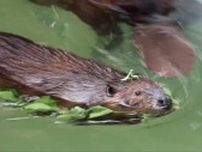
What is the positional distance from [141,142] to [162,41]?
0.97m

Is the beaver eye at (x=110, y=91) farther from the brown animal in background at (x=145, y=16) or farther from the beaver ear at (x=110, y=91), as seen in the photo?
the brown animal in background at (x=145, y=16)

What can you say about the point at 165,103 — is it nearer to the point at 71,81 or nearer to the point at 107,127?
the point at 107,127

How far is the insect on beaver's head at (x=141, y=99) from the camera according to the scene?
3.78 meters

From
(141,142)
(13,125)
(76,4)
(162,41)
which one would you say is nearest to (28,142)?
(13,125)

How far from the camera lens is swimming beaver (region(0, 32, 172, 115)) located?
3816 mm

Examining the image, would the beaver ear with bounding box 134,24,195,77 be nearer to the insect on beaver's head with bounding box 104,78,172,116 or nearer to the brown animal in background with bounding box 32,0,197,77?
the brown animal in background with bounding box 32,0,197,77

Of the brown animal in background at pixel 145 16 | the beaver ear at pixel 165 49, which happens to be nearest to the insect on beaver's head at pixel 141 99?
the beaver ear at pixel 165 49

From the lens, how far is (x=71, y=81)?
3902mm

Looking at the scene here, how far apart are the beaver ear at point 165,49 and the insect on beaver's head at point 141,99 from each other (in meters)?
0.51

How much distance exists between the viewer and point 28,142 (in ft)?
12.3

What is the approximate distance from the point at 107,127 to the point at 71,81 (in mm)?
272

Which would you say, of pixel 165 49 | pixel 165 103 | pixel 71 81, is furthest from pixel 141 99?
pixel 165 49

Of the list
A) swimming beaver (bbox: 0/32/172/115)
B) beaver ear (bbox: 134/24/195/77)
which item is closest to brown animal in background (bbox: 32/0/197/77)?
beaver ear (bbox: 134/24/195/77)

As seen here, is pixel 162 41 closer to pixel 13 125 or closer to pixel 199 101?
pixel 199 101
